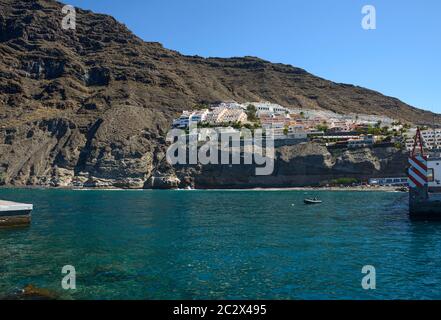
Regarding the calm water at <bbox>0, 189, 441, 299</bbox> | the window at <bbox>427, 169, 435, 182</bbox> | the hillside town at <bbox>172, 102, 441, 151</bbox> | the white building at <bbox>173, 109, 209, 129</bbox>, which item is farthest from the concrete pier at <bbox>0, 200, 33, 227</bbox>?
the white building at <bbox>173, 109, 209, 129</bbox>

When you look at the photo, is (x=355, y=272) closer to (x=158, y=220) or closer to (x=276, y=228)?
(x=276, y=228)

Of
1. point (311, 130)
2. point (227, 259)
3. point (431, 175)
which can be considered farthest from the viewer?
point (311, 130)

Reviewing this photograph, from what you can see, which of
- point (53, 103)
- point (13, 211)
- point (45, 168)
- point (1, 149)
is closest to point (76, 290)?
point (13, 211)

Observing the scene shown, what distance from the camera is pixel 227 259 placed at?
23656 mm

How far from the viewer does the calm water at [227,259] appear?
17.3 meters

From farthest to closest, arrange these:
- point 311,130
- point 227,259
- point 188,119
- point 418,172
A: point 188,119 → point 311,130 → point 418,172 → point 227,259

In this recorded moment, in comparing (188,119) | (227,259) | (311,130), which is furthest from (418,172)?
(188,119)

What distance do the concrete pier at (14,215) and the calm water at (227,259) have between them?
4.83 feet

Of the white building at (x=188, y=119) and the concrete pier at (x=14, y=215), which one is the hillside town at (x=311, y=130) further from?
the concrete pier at (x=14, y=215)

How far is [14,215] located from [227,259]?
24.7m

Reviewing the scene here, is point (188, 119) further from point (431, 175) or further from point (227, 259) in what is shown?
point (227, 259)

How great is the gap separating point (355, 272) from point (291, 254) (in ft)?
17.1

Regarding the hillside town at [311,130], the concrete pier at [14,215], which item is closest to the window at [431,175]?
the concrete pier at [14,215]

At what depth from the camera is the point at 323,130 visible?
526 ft
